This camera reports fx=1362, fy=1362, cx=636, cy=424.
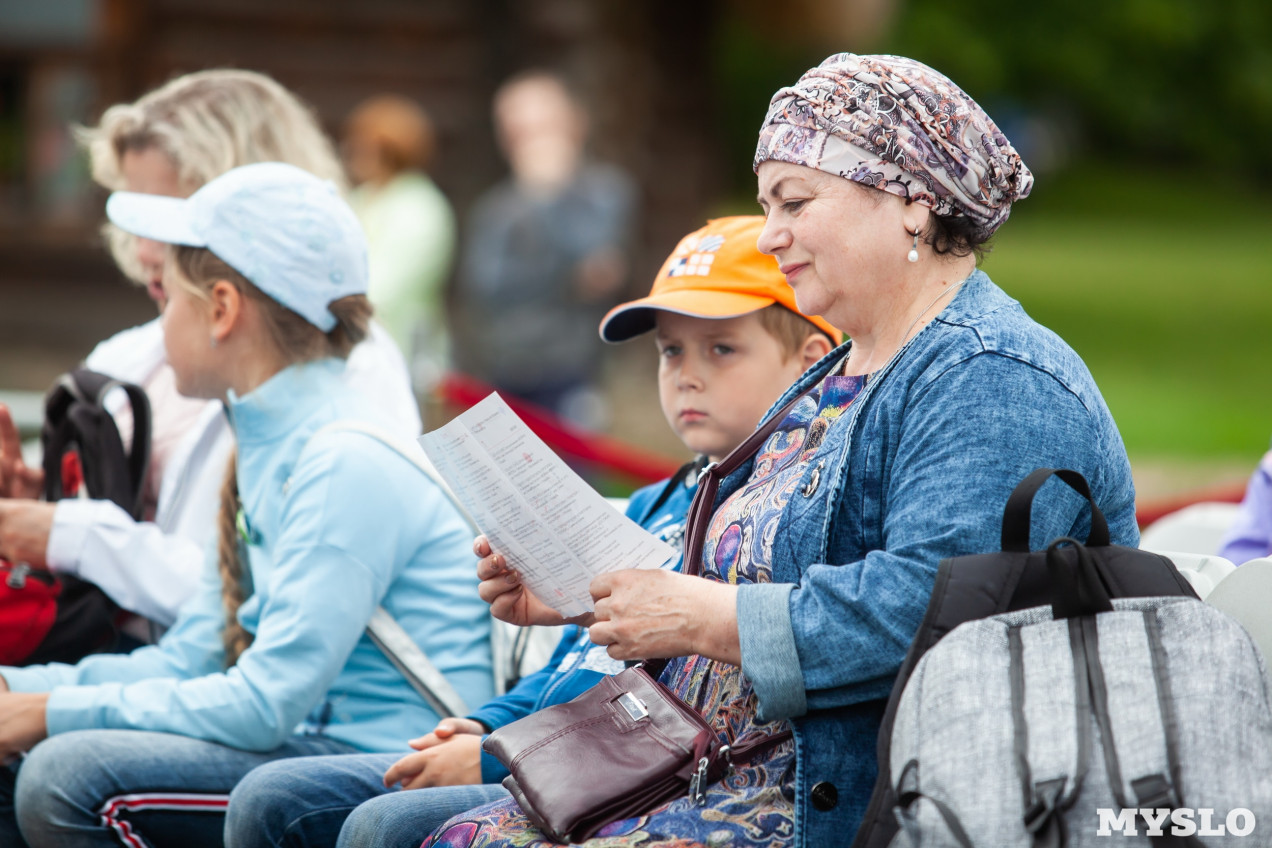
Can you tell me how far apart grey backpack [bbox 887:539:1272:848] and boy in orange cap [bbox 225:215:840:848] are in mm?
773

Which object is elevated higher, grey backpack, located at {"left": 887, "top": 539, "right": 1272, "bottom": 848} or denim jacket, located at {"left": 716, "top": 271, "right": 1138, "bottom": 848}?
denim jacket, located at {"left": 716, "top": 271, "right": 1138, "bottom": 848}

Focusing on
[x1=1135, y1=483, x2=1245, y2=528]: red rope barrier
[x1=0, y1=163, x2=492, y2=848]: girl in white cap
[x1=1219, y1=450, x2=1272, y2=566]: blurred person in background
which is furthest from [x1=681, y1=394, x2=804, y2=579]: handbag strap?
[x1=1135, y1=483, x2=1245, y2=528]: red rope barrier

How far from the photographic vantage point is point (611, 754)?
1.91 m

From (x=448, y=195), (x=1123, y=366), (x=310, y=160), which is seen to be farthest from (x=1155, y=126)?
(x=310, y=160)

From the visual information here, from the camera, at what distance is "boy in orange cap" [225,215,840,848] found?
2213mm

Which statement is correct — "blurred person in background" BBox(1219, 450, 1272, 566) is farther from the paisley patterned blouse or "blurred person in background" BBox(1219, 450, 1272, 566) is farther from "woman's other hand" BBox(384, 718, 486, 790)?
"woman's other hand" BBox(384, 718, 486, 790)

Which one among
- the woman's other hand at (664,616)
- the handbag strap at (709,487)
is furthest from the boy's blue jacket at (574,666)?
the woman's other hand at (664,616)

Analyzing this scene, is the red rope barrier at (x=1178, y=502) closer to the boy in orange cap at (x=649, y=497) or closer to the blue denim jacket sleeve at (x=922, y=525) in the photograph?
the boy in orange cap at (x=649, y=497)

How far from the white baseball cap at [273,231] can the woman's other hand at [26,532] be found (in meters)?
0.63

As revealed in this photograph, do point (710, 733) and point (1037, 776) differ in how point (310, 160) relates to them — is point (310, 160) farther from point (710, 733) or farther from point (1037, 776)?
point (1037, 776)

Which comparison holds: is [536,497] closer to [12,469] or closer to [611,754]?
[611,754]

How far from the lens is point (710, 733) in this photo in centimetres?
190

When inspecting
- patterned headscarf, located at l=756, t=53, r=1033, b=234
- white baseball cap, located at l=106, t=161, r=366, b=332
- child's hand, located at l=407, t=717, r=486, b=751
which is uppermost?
white baseball cap, located at l=106, t=161, r=366, b=332

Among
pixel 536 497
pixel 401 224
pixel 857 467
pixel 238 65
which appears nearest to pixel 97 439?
pixel 536 497
